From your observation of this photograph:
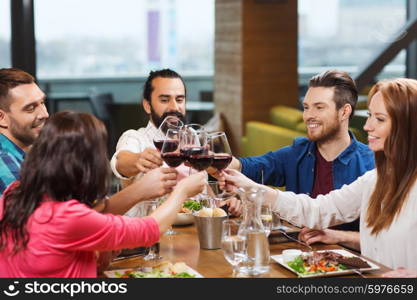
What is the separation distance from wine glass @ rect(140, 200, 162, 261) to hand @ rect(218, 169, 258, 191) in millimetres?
306

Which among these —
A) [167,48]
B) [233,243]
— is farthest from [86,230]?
[167,48]

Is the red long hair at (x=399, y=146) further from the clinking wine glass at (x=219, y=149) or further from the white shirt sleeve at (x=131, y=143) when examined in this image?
the white shirt sleeve at (x=131, y=143)

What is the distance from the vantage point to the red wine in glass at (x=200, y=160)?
243 cm

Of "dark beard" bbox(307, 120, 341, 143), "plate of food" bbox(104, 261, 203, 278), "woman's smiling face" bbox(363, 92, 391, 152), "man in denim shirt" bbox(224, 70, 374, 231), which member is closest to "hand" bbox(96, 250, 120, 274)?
"plate of food" bbox(104, 261, 203, 278)

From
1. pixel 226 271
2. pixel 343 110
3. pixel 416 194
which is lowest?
pixel 226 271

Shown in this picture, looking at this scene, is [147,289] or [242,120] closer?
[147,289]

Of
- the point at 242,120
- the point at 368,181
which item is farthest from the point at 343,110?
the point at 242,120

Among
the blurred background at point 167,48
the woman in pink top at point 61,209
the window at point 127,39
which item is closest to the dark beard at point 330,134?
the woman in pink top at point 61,209

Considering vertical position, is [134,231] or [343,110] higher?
[343,110]

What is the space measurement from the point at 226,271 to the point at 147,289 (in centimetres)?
37

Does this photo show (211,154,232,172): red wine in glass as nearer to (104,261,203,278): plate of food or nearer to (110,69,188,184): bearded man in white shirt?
(104,261,203,278): plate of food

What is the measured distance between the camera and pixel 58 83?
1011 cm

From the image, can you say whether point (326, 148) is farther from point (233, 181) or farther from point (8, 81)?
point (8, 81)

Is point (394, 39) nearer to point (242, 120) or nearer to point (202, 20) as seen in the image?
point (242, 120)
